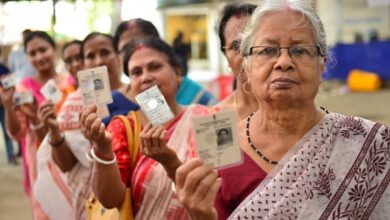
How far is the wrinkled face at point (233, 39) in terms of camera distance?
2571 mm

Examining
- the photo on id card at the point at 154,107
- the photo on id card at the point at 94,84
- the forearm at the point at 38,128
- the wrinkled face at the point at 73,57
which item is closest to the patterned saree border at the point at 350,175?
the photo on id card at the point at 154,107

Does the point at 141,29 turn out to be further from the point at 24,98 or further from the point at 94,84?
the point at 94,84

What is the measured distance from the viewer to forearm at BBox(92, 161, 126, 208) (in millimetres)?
2080

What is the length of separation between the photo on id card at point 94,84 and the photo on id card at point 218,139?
3.34 ft

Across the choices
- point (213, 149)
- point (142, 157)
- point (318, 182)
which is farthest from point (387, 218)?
point (142, 157)

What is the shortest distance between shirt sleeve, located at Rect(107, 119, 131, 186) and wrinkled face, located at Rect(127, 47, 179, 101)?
0.27 meters

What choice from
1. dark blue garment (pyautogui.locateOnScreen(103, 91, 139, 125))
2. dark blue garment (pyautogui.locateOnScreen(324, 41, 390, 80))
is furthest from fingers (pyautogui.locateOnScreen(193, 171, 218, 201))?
dark blue garment (pyautogui.locateOnScreen(324, 41, 390, 80))

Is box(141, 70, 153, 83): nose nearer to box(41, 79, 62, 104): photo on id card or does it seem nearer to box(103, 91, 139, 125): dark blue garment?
box(103, 91, 139, 125): dark blue garment

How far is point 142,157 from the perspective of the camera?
2.24 metres

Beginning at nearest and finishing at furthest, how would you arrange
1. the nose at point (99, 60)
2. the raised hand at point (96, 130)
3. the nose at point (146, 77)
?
the raised hand at point (96, 130)
the nose at point (146, 77)
the nose at point (99, 60)

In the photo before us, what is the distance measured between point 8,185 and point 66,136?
4.12 metres

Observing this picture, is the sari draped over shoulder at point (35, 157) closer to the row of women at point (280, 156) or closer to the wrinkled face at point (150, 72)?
the wrinkled face at point (150, 72)

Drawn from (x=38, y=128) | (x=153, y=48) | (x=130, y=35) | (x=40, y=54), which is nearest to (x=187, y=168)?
(x=153, y=48)

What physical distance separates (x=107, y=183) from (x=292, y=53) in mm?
829
